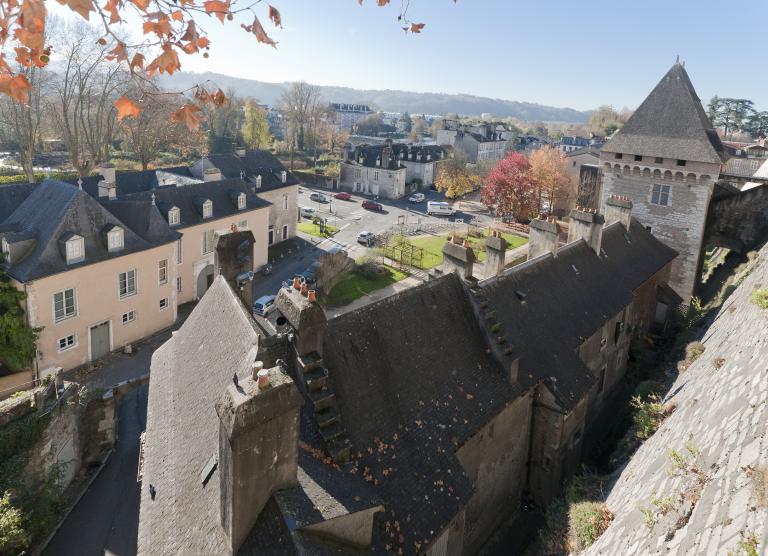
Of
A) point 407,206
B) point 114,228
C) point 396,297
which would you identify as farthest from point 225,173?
point 396,297

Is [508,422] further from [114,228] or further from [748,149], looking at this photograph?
[748,149]

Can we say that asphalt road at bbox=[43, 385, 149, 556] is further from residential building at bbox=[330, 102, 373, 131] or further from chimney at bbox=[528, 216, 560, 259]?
residential building at bbox=[330, 102, 373, 131]

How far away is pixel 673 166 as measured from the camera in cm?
3092

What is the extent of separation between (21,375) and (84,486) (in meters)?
8.84

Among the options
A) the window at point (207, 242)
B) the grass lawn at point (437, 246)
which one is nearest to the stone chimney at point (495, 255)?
the grass lawn at point (437, 246)

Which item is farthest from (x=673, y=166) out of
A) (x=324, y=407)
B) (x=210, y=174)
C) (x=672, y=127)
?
(x=210, y=174)

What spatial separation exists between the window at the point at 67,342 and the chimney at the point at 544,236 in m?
22.0

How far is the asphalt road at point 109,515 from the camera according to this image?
1470 centimetres

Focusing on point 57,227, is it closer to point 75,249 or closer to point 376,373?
point 75,249

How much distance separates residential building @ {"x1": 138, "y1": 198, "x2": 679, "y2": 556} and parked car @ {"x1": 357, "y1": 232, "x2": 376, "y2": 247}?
96.7 ft

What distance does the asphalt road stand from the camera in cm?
1470

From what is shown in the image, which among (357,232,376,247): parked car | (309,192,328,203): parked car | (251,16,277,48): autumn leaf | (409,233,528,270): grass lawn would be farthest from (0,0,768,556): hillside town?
(309,192,328,203): parked car

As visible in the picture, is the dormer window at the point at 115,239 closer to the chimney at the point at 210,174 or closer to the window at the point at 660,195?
the chimney at the point at 210,174

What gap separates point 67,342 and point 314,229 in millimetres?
30641
